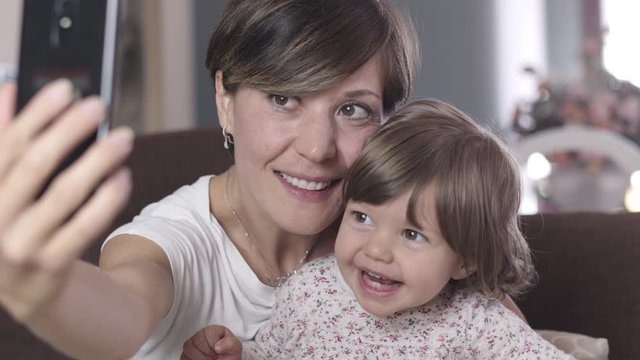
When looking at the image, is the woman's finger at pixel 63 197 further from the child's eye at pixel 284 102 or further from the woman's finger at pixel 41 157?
the child's eye at pixel 284 102

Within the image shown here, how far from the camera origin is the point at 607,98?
555 cm

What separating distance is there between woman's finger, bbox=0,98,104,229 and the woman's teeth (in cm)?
92

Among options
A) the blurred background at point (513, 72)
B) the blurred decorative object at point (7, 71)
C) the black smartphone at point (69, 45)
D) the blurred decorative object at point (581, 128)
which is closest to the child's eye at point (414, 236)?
the black smartphone at point (69, 45)

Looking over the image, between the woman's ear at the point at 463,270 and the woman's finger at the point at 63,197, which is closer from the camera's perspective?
the woman's finger at the point at 63,197

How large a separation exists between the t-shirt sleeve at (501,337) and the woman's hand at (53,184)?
100 centimetres

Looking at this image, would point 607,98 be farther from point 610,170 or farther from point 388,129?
point 388,129

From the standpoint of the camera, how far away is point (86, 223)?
68cm

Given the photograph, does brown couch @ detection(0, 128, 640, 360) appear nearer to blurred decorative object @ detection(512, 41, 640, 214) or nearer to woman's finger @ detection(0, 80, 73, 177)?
woman's finger @ detection(0, 80, 73, 177)

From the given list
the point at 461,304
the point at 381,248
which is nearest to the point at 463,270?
the point at 461,304

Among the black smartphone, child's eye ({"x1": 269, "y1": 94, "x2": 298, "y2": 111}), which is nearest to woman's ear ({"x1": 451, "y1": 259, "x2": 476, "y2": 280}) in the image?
child's eye ({"x1": 269, "y1": 94, "x2": 298, "y2": 111})

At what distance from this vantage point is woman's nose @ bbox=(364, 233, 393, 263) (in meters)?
1.49

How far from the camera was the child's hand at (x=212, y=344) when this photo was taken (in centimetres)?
147

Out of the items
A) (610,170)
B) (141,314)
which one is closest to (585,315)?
(141,314)

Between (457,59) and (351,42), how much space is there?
4.39m
